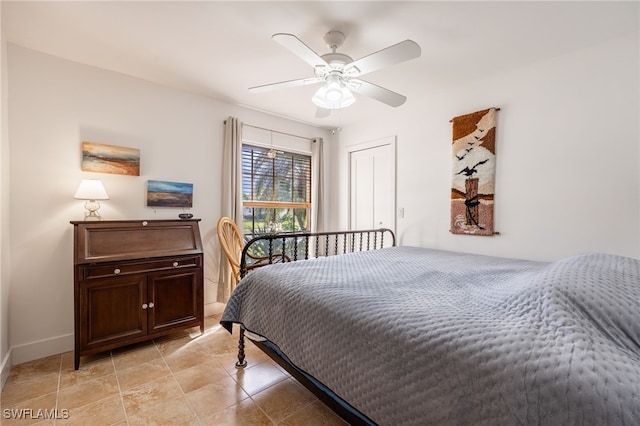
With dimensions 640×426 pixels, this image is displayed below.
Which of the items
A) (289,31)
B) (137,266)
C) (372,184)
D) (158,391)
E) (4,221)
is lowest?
(158,391)

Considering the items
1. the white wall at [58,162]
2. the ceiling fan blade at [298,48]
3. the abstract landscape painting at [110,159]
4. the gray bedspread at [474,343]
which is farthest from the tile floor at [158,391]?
the ceiling fan blade at [298,48]

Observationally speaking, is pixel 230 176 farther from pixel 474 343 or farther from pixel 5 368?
pixel 474 343

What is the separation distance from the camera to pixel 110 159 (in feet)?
8.43

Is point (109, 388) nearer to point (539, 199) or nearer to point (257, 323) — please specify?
point (257, 323)

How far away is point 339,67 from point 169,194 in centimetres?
212

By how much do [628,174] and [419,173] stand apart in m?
1.66

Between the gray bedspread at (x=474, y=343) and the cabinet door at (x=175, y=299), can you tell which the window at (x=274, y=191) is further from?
the gray bedspread at (x=474, y=343)

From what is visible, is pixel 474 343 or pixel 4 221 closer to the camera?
pixel 474 343

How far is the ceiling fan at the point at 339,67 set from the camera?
161 cm

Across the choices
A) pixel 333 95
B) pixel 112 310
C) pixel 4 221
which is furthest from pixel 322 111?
pixel 4 221

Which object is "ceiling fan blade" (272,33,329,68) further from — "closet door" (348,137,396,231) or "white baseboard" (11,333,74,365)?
"white baseboard" (11,333,74,365)

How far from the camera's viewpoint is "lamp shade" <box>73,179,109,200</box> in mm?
2258

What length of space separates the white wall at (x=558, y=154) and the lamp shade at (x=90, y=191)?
3159 mm

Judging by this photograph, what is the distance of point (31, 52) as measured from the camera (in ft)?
7.39
